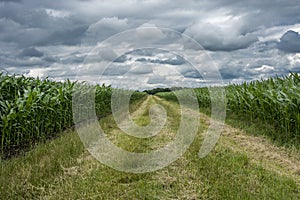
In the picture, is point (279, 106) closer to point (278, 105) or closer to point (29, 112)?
point (278, 105)

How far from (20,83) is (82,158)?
504 centimetres

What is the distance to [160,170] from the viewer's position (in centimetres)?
488

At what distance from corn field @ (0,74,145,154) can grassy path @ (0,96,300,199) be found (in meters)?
1.14

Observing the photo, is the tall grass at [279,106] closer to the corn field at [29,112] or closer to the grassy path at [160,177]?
the grassy path at [160,177]

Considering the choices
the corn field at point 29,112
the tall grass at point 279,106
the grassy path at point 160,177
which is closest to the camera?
the grassy path at point 160,177

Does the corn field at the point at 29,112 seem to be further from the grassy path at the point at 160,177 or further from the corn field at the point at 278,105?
the corn field at the point at 278,105

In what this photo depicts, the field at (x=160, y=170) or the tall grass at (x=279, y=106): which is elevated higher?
the tall grass at (x=279, y=106)

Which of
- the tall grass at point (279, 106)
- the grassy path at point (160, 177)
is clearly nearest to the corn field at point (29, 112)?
the grassy path at point (160, 177)

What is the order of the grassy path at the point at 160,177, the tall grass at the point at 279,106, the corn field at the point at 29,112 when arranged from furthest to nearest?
the tall grass at the point at 279,106 < the corn field at the point at 29,112 < the grassy path at the point at 160,177

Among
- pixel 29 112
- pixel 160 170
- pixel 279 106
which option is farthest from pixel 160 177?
pixel 279 106

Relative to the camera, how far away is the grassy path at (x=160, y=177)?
13.0ft

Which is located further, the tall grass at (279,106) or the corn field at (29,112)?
the tall grass at (279,106)

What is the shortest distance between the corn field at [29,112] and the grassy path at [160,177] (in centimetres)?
114

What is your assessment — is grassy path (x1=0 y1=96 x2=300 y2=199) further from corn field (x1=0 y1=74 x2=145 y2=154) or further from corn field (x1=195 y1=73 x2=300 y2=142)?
corn field (x1=195 y1=73 x2=300 y2=142)
